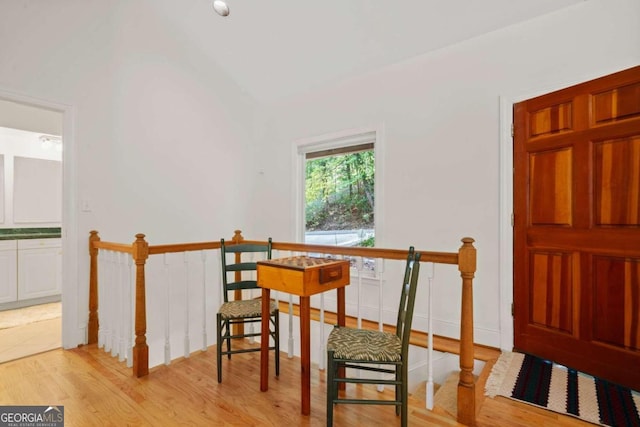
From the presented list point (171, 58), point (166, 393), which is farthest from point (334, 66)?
point (166, 393)

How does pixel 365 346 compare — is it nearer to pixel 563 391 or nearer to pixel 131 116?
pixel 563 391

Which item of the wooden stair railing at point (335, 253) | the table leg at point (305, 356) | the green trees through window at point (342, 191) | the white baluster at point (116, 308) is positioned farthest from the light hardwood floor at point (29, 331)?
the green trees through window at point (342, 191)

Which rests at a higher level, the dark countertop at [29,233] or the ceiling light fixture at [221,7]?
the ceiling light fixture at [221,7]

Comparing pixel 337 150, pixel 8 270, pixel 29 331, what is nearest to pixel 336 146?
pixel 337 150

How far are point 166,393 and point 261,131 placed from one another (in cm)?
337

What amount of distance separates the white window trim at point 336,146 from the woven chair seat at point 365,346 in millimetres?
1575

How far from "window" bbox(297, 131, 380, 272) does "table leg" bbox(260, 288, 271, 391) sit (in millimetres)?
1637

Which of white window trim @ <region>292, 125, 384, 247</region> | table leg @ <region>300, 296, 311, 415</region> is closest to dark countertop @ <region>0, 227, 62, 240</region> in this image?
white window trim @ <region>292, 125, 384, 247</region>

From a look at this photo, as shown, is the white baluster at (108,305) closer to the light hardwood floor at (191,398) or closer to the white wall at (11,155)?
the light hardwood floor at (191,398)

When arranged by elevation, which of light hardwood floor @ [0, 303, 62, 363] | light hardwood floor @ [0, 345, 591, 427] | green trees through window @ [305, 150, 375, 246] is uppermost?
green trees through window @ [305, 150, 375, 246]

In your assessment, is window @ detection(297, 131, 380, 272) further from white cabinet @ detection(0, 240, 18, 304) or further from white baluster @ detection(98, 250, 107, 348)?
white cabinet @ detection(0, 240, 18, 304)

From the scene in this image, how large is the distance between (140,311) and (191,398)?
0.75 m

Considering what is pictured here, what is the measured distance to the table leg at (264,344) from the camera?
2.16m

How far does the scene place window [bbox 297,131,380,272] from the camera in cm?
363
